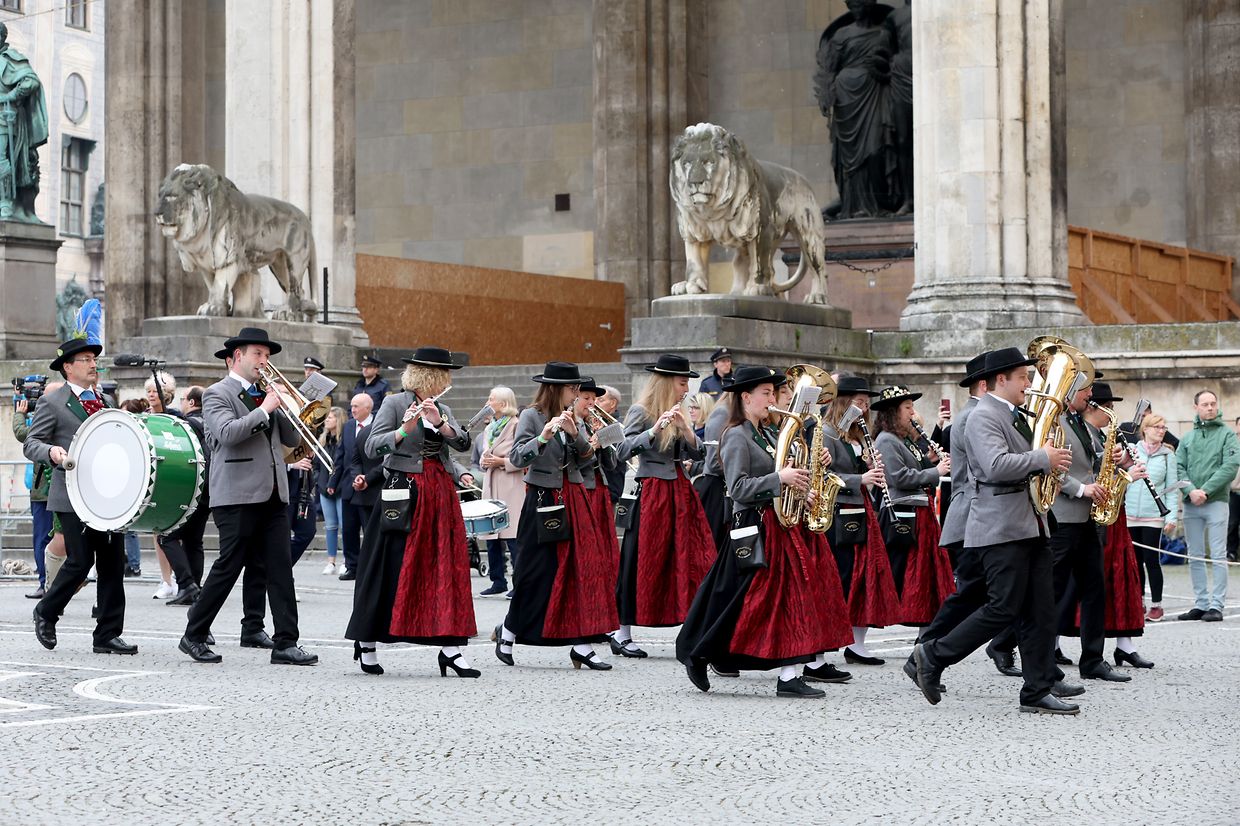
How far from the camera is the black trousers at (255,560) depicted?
11273 mm

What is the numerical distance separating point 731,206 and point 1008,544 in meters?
10.2

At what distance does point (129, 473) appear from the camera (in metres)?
11.9

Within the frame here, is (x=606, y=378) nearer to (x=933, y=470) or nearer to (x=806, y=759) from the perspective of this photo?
(x=933, y=470)

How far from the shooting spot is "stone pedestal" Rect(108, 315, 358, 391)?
21.4m

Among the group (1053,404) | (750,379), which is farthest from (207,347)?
(1053,404)

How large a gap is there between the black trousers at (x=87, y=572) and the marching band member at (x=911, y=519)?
14.8ft

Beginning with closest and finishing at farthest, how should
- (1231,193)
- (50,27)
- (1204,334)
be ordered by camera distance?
(1204,334) → (1231,193) → (50,27)

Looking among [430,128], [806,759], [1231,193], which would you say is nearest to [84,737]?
[806,759]

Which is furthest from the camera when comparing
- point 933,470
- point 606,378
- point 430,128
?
point 430,128

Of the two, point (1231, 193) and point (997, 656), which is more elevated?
point (1231, 193)

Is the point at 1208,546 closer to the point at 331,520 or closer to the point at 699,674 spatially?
the point at 699,674

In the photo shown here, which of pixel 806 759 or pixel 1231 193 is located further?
pixel 1231 193

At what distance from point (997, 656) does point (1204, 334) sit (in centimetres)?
861

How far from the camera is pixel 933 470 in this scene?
1189 centimetres
